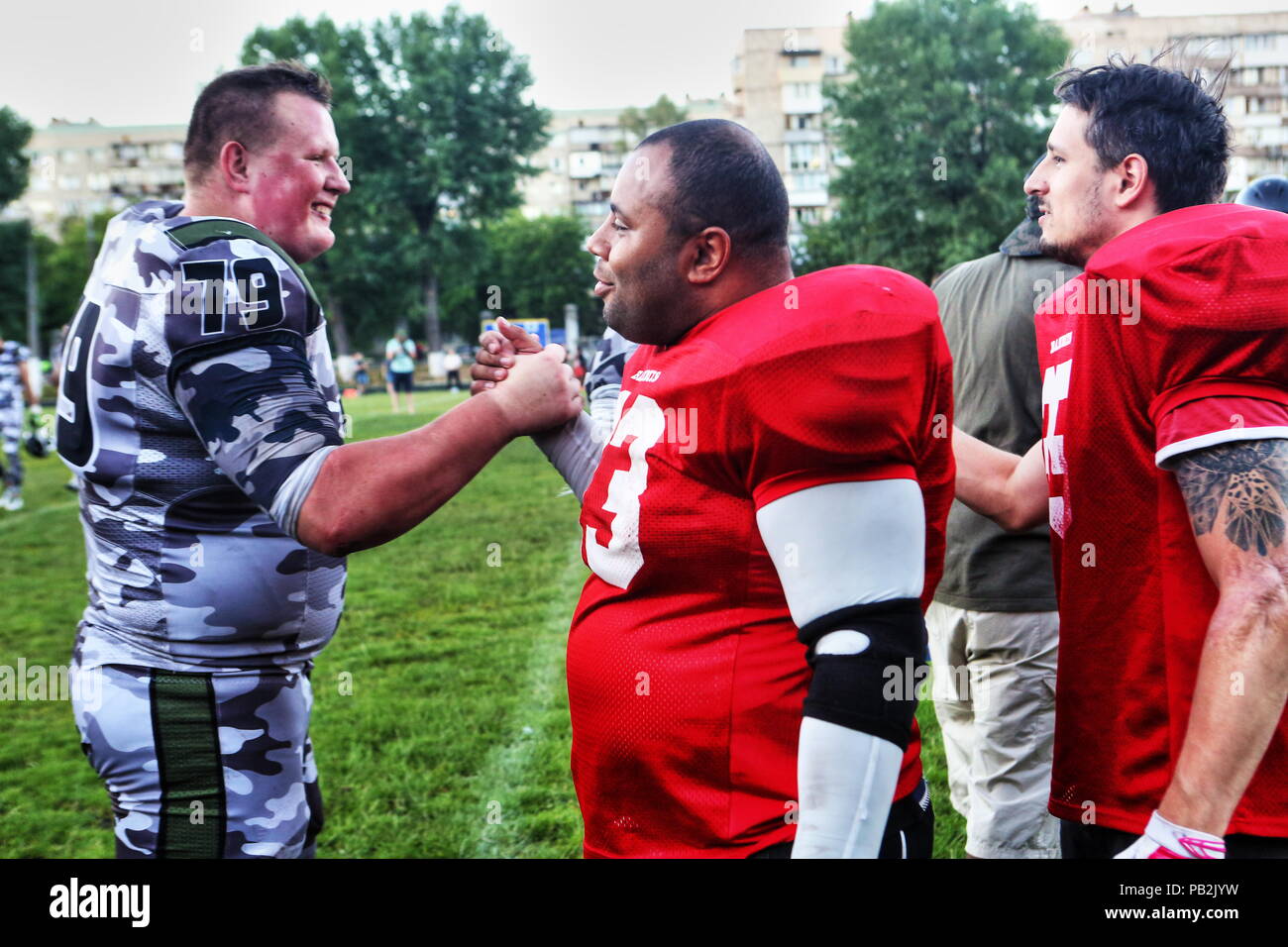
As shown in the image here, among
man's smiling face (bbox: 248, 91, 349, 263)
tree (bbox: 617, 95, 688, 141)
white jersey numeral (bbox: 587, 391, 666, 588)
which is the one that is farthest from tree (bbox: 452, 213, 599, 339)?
white jersey numeral (bbox: 587, 391, 666, 588)

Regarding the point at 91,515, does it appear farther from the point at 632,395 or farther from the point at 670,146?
the point at 670,146

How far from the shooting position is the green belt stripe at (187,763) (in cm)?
235

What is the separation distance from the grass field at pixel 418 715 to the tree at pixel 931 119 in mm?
35911

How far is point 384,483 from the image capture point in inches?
75.9

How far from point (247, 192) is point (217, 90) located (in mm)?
261

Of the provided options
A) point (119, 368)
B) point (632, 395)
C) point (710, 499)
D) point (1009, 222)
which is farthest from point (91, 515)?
point (1009, 222)

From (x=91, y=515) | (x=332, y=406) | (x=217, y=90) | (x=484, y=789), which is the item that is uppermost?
(x=217, y=90)

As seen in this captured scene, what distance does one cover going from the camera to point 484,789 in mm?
4746

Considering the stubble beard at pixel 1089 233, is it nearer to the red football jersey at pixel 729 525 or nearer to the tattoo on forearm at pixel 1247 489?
the tattoo on forearm at pixel 1247 489

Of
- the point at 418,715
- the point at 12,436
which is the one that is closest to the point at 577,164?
the point at 12,436

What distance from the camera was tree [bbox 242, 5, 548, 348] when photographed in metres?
54.1

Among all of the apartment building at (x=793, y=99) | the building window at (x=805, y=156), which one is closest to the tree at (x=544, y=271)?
the apartment building at (x=793, y=99)

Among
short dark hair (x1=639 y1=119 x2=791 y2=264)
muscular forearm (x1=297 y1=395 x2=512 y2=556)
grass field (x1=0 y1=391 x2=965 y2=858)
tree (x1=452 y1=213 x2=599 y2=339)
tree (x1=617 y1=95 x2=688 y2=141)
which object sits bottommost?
grass field (x1=0 y1=391 x2=965 y2=858)

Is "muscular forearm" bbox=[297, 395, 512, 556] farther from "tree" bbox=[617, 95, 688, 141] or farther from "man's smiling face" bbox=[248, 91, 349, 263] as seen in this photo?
"tree" bbox=[617, 95, 688, 141]
